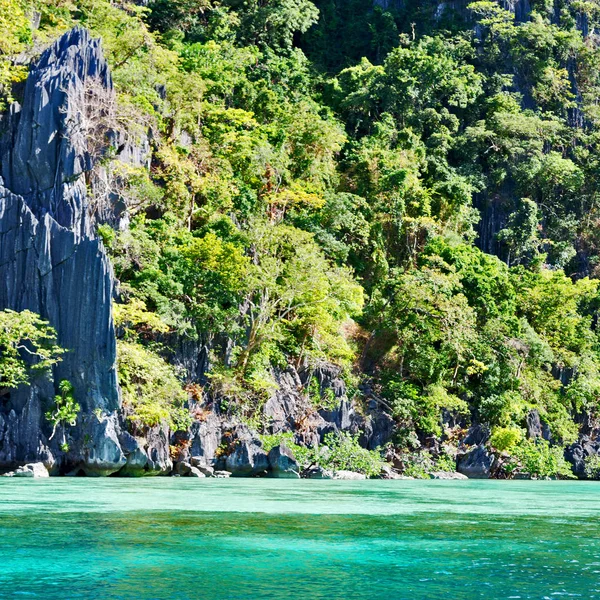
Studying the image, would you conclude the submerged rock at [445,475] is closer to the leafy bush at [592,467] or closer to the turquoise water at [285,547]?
the leafy bush at [592,467]

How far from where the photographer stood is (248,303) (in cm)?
3038

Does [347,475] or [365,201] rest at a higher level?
[365,201]

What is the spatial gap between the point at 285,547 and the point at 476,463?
23411mm

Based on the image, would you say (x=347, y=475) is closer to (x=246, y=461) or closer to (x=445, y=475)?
(x=246, y=461)

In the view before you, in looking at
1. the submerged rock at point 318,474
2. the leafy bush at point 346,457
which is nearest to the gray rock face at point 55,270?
the submerged rock at point 318,474

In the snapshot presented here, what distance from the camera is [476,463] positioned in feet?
105

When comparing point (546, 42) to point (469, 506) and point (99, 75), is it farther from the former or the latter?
point (469, 506)

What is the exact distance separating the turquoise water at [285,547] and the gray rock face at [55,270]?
5335 millimetres

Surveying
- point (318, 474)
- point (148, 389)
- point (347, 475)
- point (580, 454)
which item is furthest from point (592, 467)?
point (148, 389)

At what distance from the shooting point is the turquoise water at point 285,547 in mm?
7516

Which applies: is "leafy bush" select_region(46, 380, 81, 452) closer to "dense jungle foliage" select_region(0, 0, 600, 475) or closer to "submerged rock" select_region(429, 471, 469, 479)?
"dense jungle foliage" select_region(0, 0, 600, 475)

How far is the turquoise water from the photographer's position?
7.52 metres

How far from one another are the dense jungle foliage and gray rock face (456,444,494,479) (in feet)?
3.28

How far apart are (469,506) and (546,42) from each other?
37856mm
